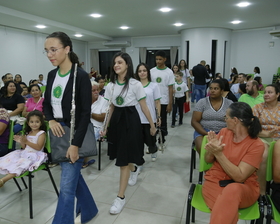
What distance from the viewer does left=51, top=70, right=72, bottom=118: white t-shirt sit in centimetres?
153

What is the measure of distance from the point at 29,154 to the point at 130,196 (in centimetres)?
108

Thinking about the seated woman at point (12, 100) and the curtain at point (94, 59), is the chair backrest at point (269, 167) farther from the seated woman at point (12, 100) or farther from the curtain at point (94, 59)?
the curtain at point (94, 59)

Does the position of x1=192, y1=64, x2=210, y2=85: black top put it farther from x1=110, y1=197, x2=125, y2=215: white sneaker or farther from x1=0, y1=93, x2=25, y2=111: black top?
x1=110, y1=197, x2=125, y2=215: white sneaker

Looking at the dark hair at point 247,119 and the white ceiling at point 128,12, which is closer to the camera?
the dark hair at point 247,119

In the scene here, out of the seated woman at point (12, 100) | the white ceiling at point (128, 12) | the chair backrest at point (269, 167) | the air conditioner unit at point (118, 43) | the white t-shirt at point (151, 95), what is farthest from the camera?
the air conditioner unit at point (118, 43)

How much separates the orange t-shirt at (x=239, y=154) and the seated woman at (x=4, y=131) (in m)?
2.02

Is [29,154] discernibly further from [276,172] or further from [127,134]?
[276,172]

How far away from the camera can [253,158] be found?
1561mm

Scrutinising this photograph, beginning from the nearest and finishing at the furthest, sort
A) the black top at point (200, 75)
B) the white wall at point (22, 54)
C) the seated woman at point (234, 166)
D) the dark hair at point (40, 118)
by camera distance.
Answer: the seated woman at point (234, 166) < the dark hair at point (40, 118) < the black top at point (200, 75) < the white wall at point (22, 54)

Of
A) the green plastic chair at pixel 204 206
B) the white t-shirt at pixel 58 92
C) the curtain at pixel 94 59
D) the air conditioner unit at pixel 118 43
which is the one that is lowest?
the green plastic chair at pixel 204 206

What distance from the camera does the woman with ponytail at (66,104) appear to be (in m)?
1.50

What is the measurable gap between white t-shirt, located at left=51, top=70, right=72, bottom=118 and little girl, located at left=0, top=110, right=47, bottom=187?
0.80 metres

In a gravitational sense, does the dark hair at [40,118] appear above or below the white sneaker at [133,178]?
above

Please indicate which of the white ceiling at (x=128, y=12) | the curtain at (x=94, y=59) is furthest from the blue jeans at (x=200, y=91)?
the curtain at (x=94, y=59)
